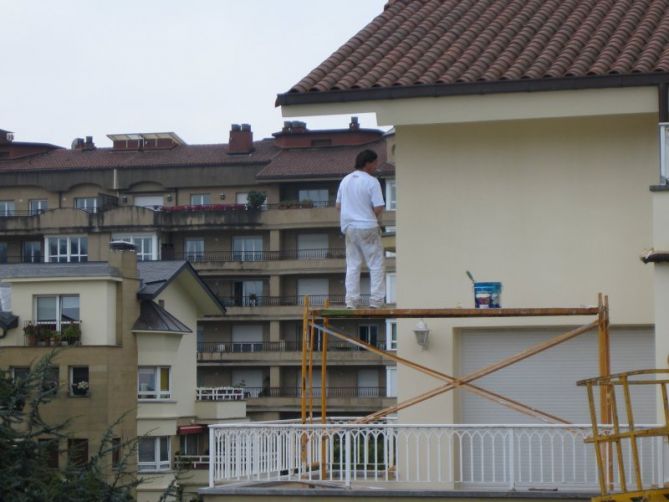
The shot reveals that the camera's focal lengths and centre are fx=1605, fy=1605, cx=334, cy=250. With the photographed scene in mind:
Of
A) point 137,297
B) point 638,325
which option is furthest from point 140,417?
point 638,325

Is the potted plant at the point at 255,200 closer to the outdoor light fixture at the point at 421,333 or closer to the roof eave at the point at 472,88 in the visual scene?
the outdoor light fixture at the point at 421,333

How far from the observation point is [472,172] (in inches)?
787

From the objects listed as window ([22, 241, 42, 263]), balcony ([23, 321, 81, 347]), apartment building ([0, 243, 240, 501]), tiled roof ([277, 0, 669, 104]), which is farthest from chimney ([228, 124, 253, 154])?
tiled roof ([277, 0, 669, 104])

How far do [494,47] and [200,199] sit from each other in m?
73.9

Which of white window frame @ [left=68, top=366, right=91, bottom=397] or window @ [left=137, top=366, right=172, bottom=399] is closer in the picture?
white window frame @ [left=68, top=366, right=91, bottom=397]

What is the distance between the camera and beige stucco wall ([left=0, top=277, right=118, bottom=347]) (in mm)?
60125

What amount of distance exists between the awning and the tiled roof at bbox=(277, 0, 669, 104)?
42.9 metres

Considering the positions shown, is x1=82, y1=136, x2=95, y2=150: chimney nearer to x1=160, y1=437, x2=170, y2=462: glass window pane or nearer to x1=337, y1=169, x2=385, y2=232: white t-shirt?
x1=160, y1=437, x2=170, y2=462: glass window pane

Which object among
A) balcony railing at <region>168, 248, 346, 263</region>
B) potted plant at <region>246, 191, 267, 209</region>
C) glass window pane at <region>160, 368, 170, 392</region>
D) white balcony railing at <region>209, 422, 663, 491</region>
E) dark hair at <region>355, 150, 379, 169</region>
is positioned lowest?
white balcony railing at <region>209, 422, 663, 491</region>

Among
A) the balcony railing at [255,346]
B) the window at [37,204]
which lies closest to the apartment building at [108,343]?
the balcony railing at [255,346]

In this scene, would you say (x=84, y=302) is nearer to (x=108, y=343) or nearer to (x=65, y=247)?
(x=108, y=343)

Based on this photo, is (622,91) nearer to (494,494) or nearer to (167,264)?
(494,494)

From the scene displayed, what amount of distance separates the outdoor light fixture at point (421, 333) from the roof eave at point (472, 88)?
2823 millimetres

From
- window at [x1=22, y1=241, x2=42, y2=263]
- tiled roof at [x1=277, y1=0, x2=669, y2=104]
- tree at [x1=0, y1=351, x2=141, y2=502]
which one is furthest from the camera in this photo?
window at [x1=22, y1=241, x2=42, y2=263]
